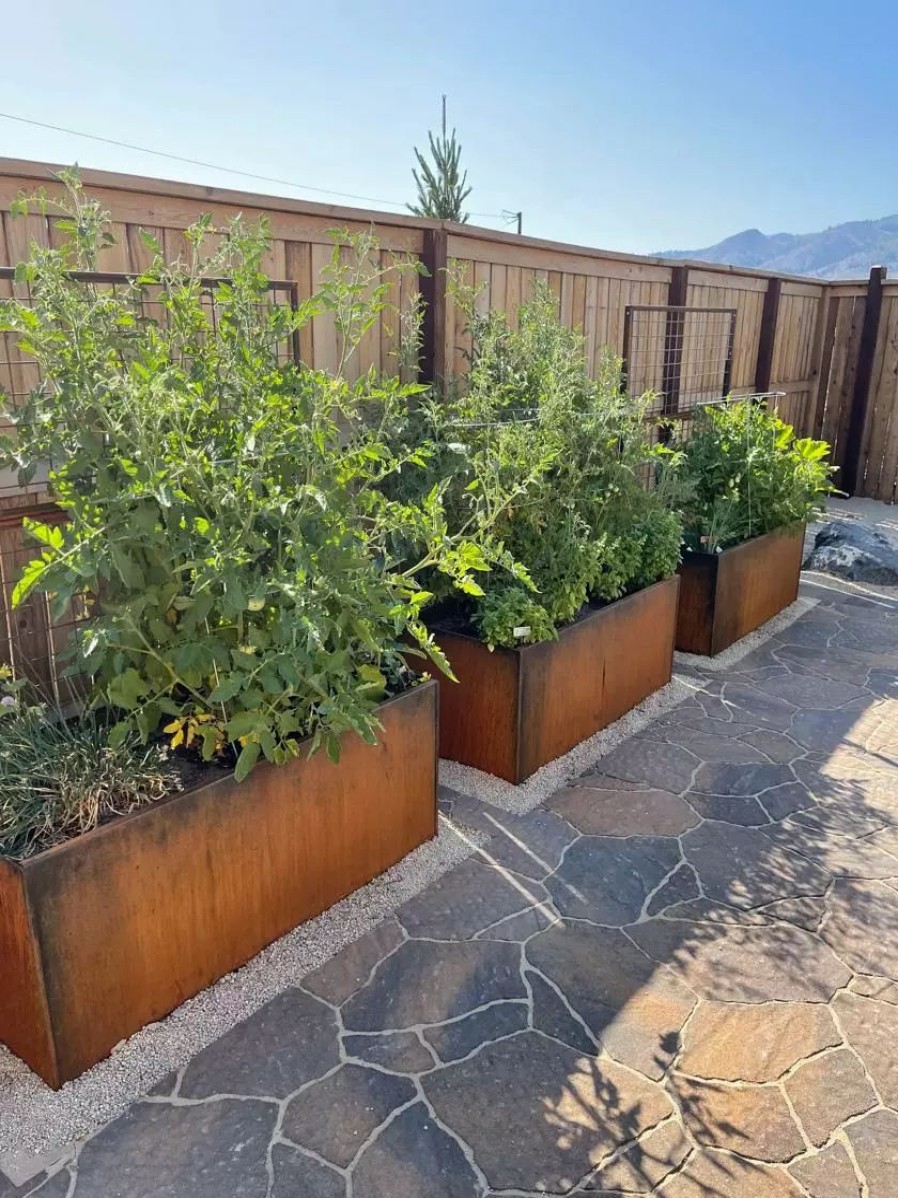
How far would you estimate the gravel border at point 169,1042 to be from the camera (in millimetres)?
1774

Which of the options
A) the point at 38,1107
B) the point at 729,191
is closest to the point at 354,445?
the point at 38,1107

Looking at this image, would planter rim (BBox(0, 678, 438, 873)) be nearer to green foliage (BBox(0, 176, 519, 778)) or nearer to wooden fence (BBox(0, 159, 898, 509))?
green foliage (BBox(0, 176, 519, 778))

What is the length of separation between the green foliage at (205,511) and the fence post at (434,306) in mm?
1450

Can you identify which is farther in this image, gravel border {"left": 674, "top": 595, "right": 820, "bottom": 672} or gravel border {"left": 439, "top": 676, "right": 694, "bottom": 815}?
gravel border {"left": 674, "top": 595, "right": 820, "bottom": 672}

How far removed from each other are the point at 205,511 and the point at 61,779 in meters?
0.70

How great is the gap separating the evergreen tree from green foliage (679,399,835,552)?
33.1ft

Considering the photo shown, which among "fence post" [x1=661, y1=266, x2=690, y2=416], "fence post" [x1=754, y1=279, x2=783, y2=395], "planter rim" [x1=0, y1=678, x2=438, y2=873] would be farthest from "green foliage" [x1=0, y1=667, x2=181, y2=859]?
"fence post" [x1=754, y1=279, x2=783, y2=395]

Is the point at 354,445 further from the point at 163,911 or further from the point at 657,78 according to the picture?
the point at 657,78

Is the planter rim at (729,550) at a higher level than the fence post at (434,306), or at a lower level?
lower

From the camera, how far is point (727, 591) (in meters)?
4.59

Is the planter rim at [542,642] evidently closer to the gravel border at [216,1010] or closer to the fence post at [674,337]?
the gravel border at [216,1010]

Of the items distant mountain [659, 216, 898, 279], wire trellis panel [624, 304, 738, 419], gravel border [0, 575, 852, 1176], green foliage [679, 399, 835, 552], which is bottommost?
gravel border [0, 575, 852, 1176]

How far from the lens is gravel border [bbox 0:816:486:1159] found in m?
1.77

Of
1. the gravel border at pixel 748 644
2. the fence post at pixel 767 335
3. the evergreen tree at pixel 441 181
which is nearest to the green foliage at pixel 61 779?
the gravel border at pixel 748 644
